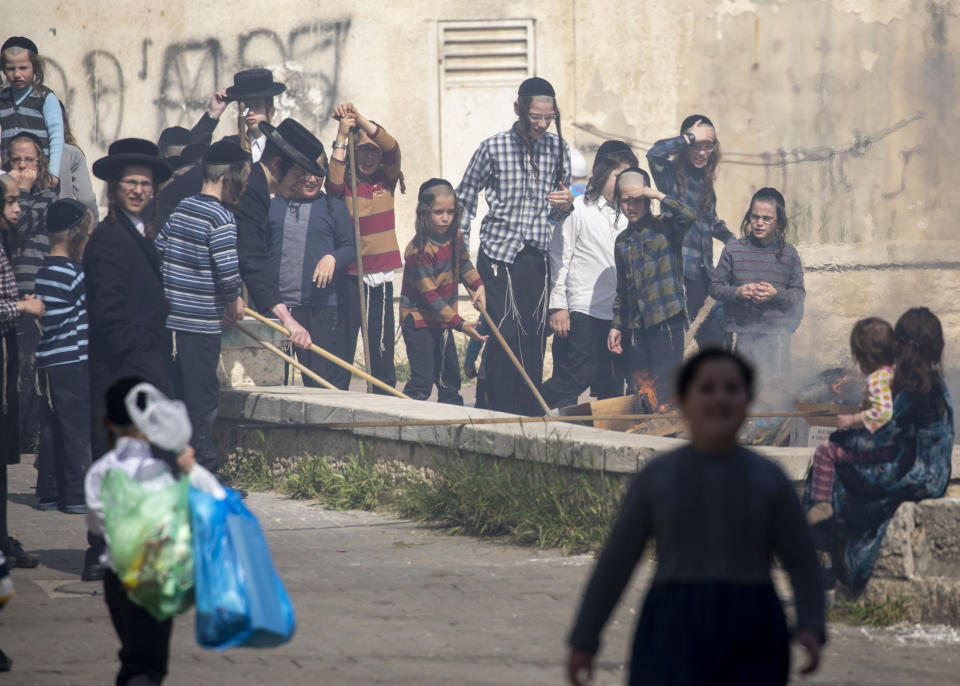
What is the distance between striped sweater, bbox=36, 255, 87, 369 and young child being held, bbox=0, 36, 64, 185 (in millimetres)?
2231

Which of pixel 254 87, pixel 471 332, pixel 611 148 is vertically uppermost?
pixel 254 87

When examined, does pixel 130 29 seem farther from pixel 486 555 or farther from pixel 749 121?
pixel 486 555

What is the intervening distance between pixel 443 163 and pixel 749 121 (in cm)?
302

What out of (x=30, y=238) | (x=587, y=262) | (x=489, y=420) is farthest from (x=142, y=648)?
(x=587, y=262)

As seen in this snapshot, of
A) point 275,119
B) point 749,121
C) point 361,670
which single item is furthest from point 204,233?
point 749,121

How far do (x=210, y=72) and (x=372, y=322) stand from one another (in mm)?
4814

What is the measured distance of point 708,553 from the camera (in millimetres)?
3055

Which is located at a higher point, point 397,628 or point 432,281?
point 432,281

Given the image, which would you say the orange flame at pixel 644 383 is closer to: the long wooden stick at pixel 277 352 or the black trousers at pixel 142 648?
the long wooden stick at pixel 277 352

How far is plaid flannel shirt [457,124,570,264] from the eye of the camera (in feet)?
33.0

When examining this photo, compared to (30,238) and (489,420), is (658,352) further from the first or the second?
(30,238)

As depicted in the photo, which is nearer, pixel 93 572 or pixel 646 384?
pixel 93 572

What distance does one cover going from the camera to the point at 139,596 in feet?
12.9

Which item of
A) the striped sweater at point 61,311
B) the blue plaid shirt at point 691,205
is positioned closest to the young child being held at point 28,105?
the striped sweater at point 61,311
